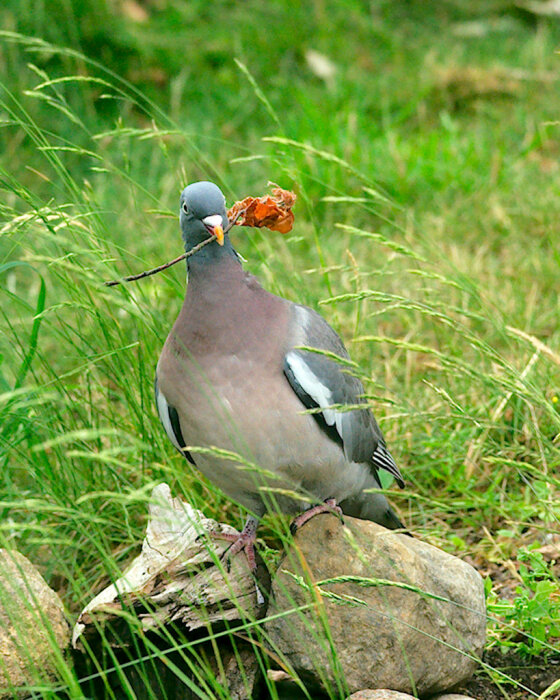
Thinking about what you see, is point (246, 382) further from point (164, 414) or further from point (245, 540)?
point (245, 540)

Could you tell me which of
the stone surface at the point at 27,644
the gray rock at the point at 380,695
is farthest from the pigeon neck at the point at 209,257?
the gray rock at the point at 380,695

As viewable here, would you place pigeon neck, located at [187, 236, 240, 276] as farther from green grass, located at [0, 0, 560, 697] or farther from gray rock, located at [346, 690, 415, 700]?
gray rock, located at [346, 690, 415, 700]

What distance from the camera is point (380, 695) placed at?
228 cm

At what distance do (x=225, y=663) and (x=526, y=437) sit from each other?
55.0 inches

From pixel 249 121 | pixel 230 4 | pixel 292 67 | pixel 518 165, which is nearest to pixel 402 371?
pixel 518 165

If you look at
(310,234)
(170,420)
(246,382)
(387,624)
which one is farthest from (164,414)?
(310,234)

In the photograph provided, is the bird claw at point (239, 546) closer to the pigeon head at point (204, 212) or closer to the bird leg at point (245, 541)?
the bird leg at point (245, 541)

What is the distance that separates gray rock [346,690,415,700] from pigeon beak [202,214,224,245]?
1.17m

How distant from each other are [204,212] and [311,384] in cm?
54

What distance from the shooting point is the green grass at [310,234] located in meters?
2.75

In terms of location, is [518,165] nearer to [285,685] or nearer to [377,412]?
[377,412]

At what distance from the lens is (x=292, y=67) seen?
22.4 feet

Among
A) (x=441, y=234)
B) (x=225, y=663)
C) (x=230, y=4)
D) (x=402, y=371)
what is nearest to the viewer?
(x=225, y=663)

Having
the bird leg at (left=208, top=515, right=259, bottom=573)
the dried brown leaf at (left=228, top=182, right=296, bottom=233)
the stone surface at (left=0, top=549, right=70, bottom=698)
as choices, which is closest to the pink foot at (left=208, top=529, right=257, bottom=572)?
the bird leg at (left=208, top=515, right=259, bottom=573)
